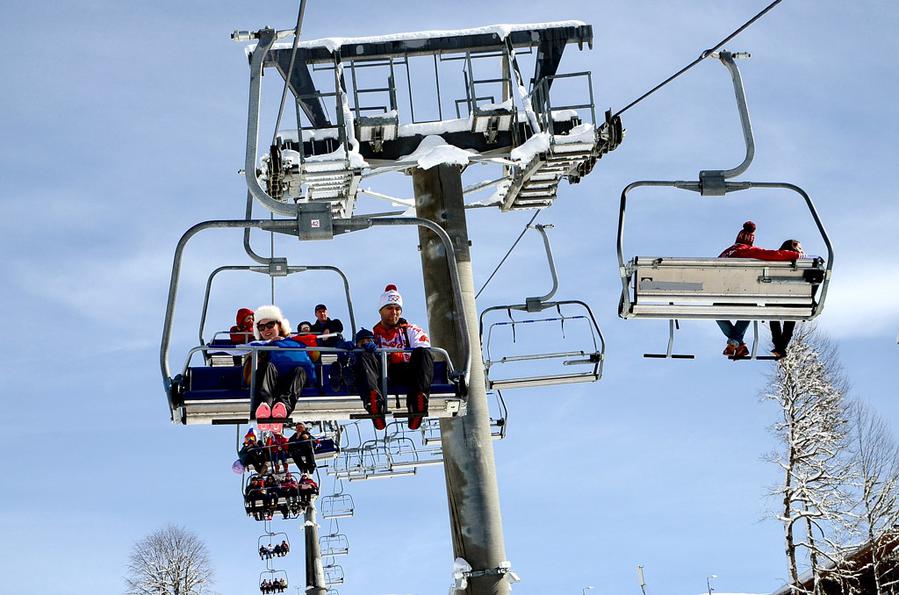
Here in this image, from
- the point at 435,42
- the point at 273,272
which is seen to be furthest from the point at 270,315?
the point at 435,42

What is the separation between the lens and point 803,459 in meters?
32.2

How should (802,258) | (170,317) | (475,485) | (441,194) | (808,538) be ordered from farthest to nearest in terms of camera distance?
1. (808,538)
2. (441,194)
3. (475,485)
4. (802,258)
5. (170,317)

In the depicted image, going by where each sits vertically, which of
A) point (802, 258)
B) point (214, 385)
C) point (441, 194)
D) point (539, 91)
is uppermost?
point (539, 91)

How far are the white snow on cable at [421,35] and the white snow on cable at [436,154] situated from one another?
1.36 metres

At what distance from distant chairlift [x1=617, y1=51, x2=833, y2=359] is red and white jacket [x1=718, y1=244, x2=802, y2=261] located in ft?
0.74

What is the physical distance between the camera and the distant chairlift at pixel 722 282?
9945 millimetres

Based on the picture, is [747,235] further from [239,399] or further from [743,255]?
[239,399]

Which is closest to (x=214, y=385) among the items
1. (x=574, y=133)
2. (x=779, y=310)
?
(x=779, y=310)

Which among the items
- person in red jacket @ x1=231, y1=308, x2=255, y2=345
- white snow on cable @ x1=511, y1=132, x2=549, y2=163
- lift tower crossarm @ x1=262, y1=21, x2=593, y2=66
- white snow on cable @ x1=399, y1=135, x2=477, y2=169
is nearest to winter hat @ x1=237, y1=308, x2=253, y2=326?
person in red jacket @ x1=231, y1=308, x2=255, y2=345

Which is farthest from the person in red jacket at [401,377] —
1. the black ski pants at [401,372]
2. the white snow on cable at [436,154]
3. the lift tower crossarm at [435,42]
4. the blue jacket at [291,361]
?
the lift tower crossarm at [435,42]

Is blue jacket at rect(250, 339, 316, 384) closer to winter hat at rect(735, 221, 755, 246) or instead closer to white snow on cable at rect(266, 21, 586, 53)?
winter hat at rect(735, 221, 755, 246)

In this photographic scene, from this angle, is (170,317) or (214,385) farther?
(214,385)

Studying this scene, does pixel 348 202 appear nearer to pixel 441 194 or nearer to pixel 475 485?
pixel 441 194

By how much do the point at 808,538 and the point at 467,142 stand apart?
19465 millimetres
